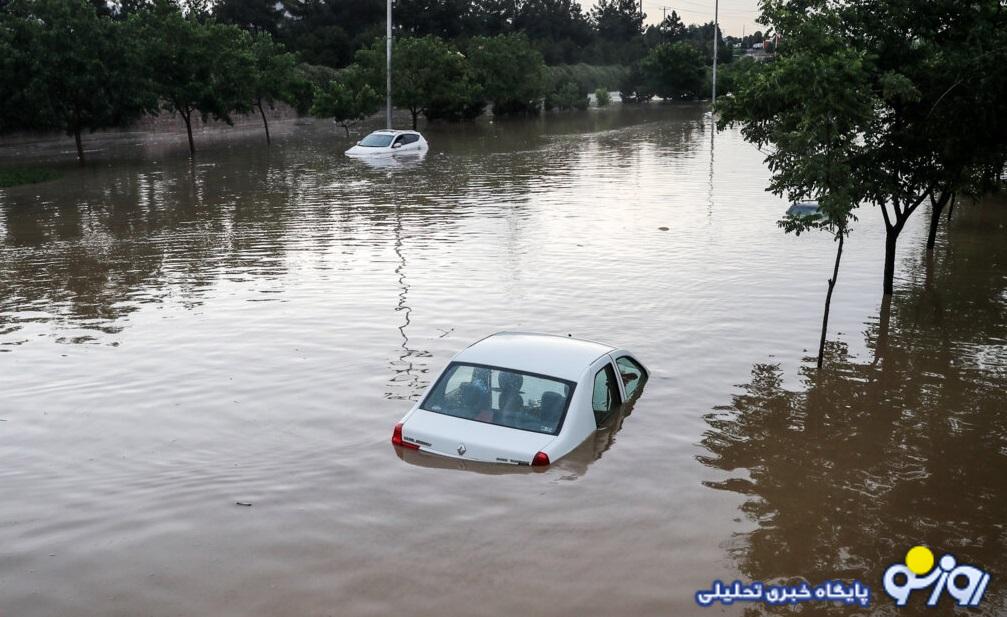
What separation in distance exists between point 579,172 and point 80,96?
2079cm

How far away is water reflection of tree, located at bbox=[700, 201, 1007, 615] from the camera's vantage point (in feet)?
26.7

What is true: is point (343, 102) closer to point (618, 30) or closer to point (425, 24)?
point (425, 24)

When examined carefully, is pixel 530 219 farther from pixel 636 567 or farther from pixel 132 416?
pixel 636 567

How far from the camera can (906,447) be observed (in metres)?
10.6

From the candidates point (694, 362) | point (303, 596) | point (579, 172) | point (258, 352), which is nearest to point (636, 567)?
point (303, 596)

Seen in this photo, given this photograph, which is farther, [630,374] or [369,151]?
[369,151]

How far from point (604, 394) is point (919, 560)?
12.1ft

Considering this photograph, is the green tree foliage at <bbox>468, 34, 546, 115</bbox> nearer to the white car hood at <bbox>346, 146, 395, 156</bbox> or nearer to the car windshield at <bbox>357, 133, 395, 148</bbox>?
the car windshield at <bbox>357, 133, 395, 148</bbox>

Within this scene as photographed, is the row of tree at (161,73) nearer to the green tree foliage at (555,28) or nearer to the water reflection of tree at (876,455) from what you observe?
the water reflection of tree at (876,455)

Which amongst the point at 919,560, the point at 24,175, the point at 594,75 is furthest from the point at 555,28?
the point at 919,560

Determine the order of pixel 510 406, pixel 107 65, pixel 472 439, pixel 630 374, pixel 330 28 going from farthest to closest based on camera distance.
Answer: pixel 330 28, pixel 107 65, pixel 630 374, pixel 510 406, pixel 472 439

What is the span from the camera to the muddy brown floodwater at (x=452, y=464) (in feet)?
24.9

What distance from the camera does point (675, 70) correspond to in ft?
Answer: 362

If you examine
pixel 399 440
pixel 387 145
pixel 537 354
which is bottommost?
pixel 399 440
